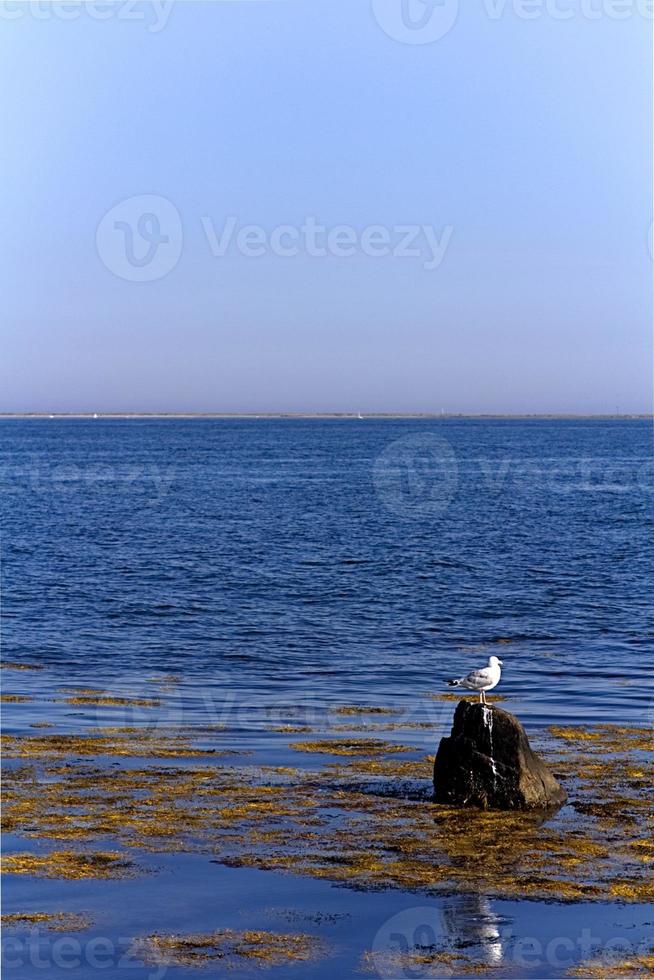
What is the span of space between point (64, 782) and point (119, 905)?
19.6ft

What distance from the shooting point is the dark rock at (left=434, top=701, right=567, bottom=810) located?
1952 centimetres

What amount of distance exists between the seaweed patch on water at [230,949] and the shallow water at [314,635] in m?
0.26

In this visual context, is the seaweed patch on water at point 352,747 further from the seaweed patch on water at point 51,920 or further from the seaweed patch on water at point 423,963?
the seaweed patch on water at point 423,963

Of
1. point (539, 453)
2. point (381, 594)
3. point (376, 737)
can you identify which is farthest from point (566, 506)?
point (539, 453)

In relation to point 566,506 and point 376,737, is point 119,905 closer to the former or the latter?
point 376,737

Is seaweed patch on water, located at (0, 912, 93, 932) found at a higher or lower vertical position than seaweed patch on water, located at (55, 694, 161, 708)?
higher

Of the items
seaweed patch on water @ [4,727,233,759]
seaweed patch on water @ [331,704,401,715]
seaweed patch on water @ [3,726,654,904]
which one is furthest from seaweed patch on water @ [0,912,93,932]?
seaweed patch on water @ [331,704,401,715]

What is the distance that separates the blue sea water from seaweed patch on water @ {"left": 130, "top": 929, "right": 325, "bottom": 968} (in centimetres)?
1350

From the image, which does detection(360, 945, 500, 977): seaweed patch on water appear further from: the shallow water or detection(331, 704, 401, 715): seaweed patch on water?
detection(331, 704, 401, 715): seaweed patch on water

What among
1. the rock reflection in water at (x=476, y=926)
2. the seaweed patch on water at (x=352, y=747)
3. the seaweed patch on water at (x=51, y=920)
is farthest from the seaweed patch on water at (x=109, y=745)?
the rock reflection in water at (x=476, y=926)

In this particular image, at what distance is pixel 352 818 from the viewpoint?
62.2 feet

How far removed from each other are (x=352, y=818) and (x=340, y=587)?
29.5m

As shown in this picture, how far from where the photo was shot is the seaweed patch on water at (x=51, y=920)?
14289mm

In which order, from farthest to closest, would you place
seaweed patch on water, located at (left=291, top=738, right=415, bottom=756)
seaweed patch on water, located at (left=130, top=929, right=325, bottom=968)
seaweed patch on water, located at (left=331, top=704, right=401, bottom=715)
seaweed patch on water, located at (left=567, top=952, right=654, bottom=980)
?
seaweed patch on water, located at (left=331, top=704, right=401, bottom=715), seaweed patch on water, located at (left=291, top=738, right=415, bottom=756), seaweed patch on water, located at (left=130, top=929, right=325, bottom=968), seaweed patch on water, located at (left=567, top=952, right=654, bottom=980)
